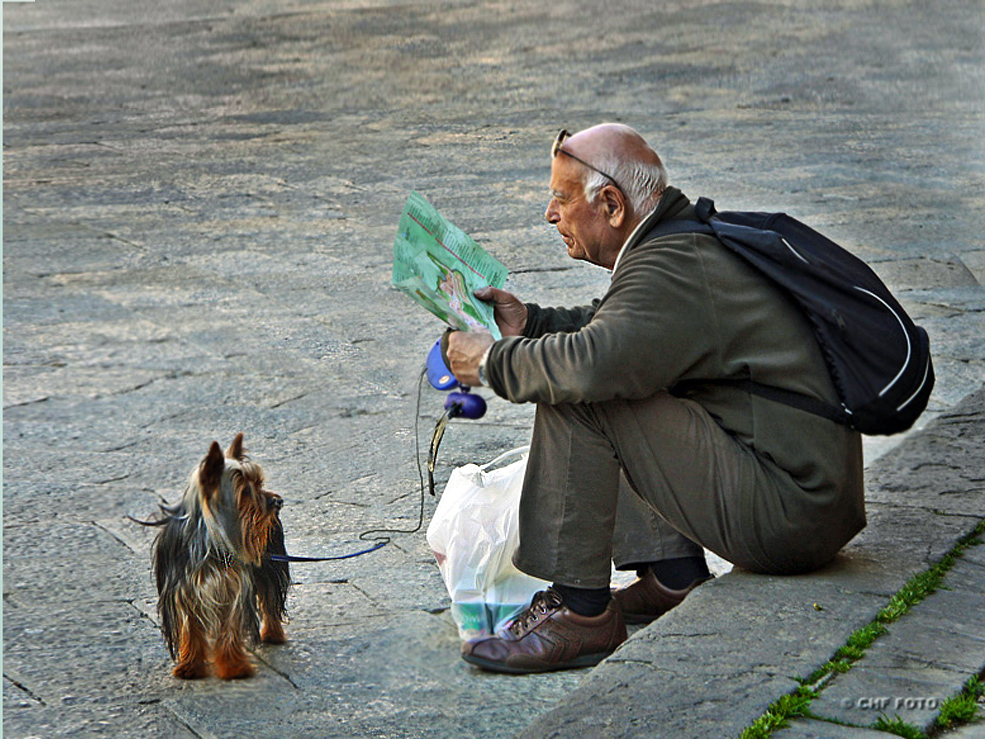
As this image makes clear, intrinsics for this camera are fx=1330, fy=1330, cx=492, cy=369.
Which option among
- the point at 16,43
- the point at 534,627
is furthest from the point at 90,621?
the point at 16,43

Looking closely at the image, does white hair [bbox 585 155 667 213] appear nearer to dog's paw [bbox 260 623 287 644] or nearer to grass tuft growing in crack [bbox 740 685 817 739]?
grass tuft growing in crack [bbox 740 685 817 739]

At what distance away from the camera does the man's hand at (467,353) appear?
3.00 meters

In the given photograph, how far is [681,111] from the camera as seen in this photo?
1055cm

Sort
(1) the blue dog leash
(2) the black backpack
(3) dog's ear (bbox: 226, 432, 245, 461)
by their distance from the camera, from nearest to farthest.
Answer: (2) the black backpack, (3) dog's ear (bbox: 226, 432, 245, 461), (1) the blue dog leash

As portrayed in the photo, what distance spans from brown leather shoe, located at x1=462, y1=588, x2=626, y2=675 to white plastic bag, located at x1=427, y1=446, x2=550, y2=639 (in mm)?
120

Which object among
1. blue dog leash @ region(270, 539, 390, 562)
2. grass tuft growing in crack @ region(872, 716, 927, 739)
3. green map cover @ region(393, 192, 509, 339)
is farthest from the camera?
blue dog leash @ region(270, 539, 390, 562)

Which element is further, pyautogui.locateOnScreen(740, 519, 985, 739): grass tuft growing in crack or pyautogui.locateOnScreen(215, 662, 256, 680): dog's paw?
pyautogui.locateOnScreen(215, 662, 256, 680): dog's paw

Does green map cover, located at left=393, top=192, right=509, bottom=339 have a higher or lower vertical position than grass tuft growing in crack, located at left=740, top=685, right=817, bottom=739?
higher

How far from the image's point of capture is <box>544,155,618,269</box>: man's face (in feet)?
10.1

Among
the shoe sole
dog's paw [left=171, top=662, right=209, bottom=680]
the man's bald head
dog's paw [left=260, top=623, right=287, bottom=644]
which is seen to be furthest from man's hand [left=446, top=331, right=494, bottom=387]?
dog's paw [left=171, top=662, right=209, bottom=680]

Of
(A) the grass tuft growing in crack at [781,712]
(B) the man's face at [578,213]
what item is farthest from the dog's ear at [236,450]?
(A) the grass tuft growing in crack at [781,712]

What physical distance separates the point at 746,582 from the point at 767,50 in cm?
1124

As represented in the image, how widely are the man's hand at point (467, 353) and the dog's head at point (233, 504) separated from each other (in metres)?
0.51

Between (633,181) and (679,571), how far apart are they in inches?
38.2
